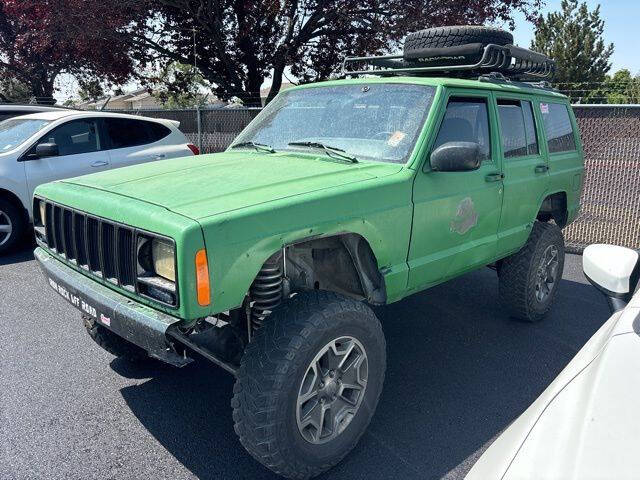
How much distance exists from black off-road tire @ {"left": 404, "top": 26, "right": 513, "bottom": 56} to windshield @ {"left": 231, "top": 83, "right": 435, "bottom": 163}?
1.13 meters

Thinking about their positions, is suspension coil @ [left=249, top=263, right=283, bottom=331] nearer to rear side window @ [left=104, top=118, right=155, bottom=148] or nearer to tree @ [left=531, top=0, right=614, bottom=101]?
rear side window @ [left=104, top=118, right=155, bottom=148]

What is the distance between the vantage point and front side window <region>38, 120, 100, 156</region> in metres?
7.04

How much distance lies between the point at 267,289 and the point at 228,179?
2.16 ft

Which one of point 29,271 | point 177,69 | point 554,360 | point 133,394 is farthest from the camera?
point 177,69

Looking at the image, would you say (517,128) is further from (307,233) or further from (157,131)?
(157,131)

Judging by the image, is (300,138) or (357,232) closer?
(357,232)

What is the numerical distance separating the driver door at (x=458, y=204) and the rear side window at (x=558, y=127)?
102 centimetres

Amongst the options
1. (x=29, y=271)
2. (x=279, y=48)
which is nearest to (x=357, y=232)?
(x=29, y=271)

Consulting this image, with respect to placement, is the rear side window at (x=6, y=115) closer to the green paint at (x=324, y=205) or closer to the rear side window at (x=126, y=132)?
the rear side window at (x=126, y=132)

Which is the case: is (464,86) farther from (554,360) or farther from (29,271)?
(29,271)

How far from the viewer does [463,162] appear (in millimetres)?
3100

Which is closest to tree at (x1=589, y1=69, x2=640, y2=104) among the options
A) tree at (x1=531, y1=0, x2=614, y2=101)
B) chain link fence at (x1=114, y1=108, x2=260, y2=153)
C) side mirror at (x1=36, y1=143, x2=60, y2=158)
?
tree at (x1=531, y1=0, x2=614, y2=101)

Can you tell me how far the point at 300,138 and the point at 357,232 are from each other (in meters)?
1.10

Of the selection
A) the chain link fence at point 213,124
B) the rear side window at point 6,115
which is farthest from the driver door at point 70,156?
the chain link fence at point 213,124
